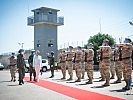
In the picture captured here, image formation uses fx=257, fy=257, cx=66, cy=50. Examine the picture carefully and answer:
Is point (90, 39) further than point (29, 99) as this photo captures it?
Yes

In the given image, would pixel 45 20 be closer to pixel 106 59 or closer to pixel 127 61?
pixel 106 59

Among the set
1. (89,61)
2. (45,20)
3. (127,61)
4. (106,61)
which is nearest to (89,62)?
(89,61)

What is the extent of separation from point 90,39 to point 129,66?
1049 inches

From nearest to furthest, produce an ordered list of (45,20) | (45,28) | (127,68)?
1. (127,68)
2. (45,20)
3. (45,28)

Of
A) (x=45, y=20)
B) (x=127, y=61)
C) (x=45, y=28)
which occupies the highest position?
(x=45, y=20)

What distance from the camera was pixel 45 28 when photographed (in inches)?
1700

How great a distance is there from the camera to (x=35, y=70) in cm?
1616

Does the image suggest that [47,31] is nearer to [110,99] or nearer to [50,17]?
[50,17]

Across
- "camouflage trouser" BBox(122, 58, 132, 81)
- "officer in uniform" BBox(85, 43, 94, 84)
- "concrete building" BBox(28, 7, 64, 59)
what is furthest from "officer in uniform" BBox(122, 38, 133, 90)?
"concrete building" BBox(28, 7, 64, 59)

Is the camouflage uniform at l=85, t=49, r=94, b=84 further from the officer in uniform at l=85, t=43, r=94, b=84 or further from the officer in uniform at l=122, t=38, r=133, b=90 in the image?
the officer in uniform at l=122, t=38, r=133, b=90

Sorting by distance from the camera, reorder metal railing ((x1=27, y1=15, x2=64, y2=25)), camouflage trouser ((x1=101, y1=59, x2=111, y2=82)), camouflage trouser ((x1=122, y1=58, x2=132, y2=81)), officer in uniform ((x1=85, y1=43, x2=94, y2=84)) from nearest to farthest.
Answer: camouflage trouser ((x1=122, y1=58, x2=132, y2=81)) < camouflage trouser ((x1=101, y1=59, x2=111, y2=82)) < officer in uniform ((x1=85, y1=43, x2=94, y2=84)) < metal railing ((x1=27, y1=15, x2=64, y2=25))

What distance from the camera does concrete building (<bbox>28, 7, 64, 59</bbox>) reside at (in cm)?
4296

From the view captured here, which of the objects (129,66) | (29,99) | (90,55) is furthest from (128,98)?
(90,55)

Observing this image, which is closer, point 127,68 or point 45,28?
point 127,68
